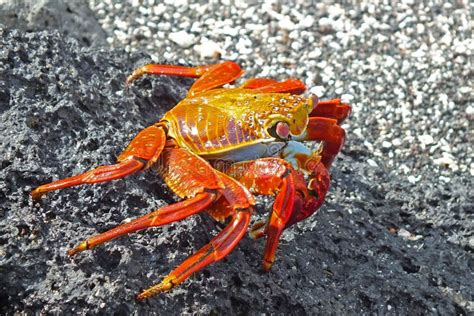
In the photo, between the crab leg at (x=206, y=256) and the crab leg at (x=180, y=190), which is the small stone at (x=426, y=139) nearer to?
the crab leg at (x=180, y=190)

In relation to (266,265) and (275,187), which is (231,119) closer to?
(275,187)

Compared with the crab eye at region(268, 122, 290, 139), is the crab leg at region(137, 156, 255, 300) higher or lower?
lower

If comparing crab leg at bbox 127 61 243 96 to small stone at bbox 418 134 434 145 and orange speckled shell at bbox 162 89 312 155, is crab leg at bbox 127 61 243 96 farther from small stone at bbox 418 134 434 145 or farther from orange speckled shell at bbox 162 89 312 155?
small stone at bbox 418 134 434 145

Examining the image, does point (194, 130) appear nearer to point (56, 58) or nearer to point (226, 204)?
point (226, 204)

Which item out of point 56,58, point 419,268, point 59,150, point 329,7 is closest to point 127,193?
point 59,150

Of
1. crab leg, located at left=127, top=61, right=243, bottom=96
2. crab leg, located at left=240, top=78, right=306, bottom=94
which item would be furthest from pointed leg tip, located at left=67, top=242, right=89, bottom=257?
crab leg, located at left=240, top=78, right=306, bottom=94

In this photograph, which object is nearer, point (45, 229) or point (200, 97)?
point (45, 229)

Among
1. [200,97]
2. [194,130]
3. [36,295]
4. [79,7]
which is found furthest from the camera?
[79,7]

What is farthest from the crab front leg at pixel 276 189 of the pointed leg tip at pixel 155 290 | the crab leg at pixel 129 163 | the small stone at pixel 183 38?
the small stone at pixel 183 38
